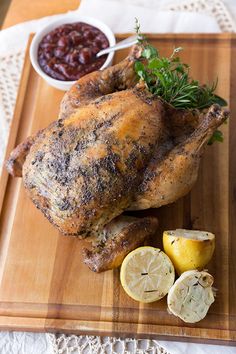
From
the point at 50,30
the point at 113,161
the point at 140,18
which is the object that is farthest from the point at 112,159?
the point at 140,18

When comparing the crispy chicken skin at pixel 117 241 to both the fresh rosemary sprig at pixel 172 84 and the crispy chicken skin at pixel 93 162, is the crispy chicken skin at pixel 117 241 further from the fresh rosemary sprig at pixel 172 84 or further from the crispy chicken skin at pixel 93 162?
the fresh rosemary sprig at pixel 172 84

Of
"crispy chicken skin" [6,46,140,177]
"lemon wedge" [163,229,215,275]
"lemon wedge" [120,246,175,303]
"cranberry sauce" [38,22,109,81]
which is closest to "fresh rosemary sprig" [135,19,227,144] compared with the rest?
"crispy chicken skin" [6,46,140,177]

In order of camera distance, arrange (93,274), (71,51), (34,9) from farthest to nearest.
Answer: (34,9) → (71,51) → (93,274)

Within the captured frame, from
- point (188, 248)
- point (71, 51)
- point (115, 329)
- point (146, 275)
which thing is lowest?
point (115, 329)

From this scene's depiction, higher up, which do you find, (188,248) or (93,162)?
(93,162)

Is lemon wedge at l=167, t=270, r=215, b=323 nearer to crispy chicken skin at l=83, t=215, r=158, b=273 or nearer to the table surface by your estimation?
crispy chicken skin at l=83, t=215, r=158, b=273

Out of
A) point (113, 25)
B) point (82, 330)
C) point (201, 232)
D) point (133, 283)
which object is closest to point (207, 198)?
point (201, 232)

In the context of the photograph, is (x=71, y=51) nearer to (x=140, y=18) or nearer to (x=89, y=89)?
(x=89, y=89)
